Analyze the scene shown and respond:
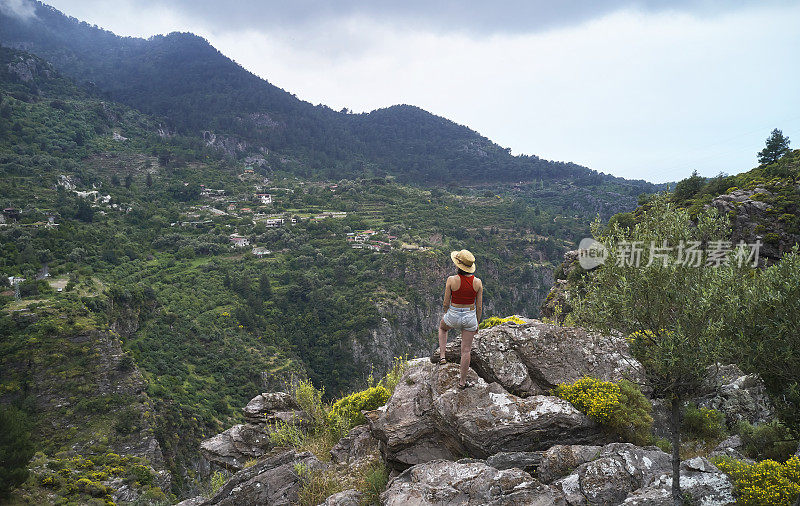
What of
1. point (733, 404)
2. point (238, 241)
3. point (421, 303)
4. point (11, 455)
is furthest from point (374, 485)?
point (238, 241)

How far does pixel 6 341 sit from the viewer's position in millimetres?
31969

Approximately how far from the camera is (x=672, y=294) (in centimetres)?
547

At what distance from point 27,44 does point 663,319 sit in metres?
302

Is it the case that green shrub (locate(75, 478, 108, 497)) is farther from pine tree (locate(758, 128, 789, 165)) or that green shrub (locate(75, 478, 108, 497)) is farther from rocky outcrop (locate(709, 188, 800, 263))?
pine tree (locate(758, 128, 789, 165))

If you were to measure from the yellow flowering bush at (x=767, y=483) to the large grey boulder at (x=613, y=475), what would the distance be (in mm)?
1059

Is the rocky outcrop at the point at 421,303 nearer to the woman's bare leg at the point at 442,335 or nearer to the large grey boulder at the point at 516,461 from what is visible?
the woman's bare leg at the point at 442,335

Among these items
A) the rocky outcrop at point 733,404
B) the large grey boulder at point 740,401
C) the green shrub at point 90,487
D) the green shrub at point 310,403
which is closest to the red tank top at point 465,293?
the rocky outcrop at point 733,404

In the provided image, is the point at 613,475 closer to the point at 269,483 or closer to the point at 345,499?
the point at 345,499

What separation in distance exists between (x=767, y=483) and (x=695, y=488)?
926 mm

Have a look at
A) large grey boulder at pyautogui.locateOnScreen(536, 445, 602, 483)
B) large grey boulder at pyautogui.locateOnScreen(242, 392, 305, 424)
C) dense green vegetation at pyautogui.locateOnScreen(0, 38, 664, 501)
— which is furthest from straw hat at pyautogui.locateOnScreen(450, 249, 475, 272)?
dense green vegetation at pyautogui.locateOnScreen(0, 38, 664, 501)

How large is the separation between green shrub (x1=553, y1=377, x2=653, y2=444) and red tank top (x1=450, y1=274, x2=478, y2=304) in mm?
3112

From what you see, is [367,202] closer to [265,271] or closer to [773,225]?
[265,271]

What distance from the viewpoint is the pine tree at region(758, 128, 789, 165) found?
114 ft

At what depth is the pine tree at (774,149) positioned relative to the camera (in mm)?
34625
